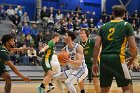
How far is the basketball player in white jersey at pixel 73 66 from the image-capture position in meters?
7.73

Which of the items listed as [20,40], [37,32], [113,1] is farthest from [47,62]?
[113,1]

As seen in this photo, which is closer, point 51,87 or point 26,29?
point 51,87

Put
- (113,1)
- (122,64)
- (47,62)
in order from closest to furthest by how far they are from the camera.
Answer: (122,64)
(47,62)
(113,1)

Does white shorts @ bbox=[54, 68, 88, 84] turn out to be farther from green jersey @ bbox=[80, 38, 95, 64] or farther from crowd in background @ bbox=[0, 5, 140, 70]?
crowd in background @ bbox=[0, 5, 140, 70]

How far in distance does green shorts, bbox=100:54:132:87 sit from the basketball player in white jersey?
1.96 m

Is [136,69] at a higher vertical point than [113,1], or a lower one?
lower

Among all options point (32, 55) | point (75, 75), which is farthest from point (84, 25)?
point (75, 75)

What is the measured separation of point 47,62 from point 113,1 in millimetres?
22131

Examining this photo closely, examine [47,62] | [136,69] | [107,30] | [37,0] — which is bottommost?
[136,69]

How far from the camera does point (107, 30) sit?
5.69 m

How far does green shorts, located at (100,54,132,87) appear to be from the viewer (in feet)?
18.2

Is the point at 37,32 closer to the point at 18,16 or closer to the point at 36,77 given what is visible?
the point at 18,16

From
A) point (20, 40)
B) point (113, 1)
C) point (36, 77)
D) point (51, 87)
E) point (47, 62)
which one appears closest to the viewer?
point (47, 62)

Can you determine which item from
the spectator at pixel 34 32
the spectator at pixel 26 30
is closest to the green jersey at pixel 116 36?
the spectator at pixel 34 32
